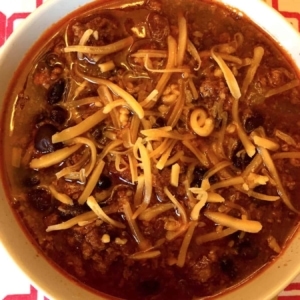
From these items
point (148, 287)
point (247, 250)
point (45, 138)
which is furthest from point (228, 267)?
point (45, 138)

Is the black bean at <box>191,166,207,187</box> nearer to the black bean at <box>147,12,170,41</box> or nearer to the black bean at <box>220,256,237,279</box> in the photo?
the black bean at <box>220,256,237,279</box>

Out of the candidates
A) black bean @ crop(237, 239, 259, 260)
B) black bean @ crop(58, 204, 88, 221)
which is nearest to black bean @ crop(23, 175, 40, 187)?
black bean @ crop(58, 204, 88, 221)

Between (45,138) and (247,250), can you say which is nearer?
(45,138)

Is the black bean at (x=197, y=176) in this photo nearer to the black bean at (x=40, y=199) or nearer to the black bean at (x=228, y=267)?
the black bean at (x=228, y=267)

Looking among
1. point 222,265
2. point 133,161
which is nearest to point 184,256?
point 222,265

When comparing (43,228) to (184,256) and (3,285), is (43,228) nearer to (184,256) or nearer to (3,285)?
(3,285)

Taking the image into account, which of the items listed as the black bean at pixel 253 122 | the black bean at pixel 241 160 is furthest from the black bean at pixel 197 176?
the black bean at pixel 253 122

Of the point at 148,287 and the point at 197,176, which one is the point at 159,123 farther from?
the point at 148,287
